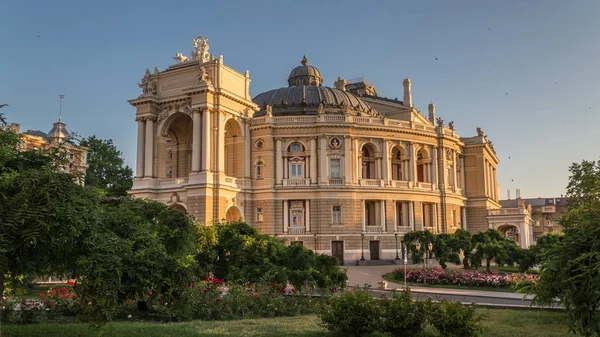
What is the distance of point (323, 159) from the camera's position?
178 ft

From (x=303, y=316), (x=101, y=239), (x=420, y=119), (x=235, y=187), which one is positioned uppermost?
(x=420, y=119)

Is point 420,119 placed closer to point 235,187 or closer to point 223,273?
point 235,187

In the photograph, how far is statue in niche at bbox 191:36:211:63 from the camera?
52.4 metres

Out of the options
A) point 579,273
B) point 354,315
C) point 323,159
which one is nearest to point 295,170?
point 323,159

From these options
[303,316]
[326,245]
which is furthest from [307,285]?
[326,245]

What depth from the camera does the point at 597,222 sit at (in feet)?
35.2

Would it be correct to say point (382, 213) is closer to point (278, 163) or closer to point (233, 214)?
point (278, 163)

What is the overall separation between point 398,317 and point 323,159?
40860 millimetres

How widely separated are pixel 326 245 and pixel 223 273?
27486mm

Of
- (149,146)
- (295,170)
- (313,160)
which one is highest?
(149,146)

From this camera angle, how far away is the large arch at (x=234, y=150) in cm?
5434

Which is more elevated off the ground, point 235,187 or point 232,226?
point 235,187

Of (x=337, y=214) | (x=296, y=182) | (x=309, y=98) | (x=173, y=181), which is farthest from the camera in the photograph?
(x=309, y=98)

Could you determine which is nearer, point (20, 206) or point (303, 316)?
point (20, 206)
